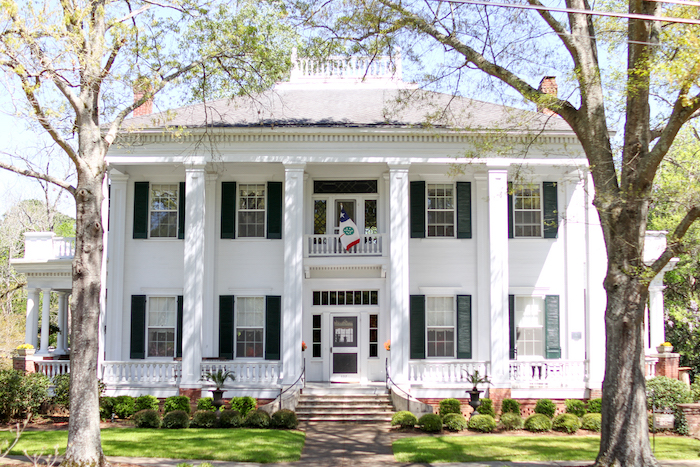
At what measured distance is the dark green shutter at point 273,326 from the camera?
1900cm

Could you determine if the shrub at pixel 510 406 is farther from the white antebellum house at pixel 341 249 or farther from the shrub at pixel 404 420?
the shrub at pixel 404 420

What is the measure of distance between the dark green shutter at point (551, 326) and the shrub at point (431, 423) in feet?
17.6

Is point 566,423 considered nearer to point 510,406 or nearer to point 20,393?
point 510,406

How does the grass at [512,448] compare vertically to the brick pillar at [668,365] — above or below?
below

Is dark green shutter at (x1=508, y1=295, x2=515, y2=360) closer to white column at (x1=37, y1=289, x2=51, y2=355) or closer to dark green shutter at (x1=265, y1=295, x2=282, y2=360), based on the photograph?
dark green shutter at (x1=265, y1=295, x2=282, y2=360)

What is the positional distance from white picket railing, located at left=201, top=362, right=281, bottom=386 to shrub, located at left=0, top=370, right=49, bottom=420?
423cm

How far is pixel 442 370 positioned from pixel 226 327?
6.58 m

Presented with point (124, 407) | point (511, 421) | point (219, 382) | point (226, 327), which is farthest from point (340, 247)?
point (124, 407)

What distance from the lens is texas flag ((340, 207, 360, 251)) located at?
1845cm

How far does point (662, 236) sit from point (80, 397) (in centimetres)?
1716

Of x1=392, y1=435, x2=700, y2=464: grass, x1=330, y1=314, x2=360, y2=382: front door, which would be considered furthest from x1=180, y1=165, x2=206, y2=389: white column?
x1=392, y1=435, x2=700, y2=464: grass

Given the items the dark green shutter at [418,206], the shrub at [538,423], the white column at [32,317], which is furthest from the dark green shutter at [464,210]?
the white column at [32,317]

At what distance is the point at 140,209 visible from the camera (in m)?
19.8

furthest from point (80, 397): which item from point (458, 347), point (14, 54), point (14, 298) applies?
point (14, 298)
